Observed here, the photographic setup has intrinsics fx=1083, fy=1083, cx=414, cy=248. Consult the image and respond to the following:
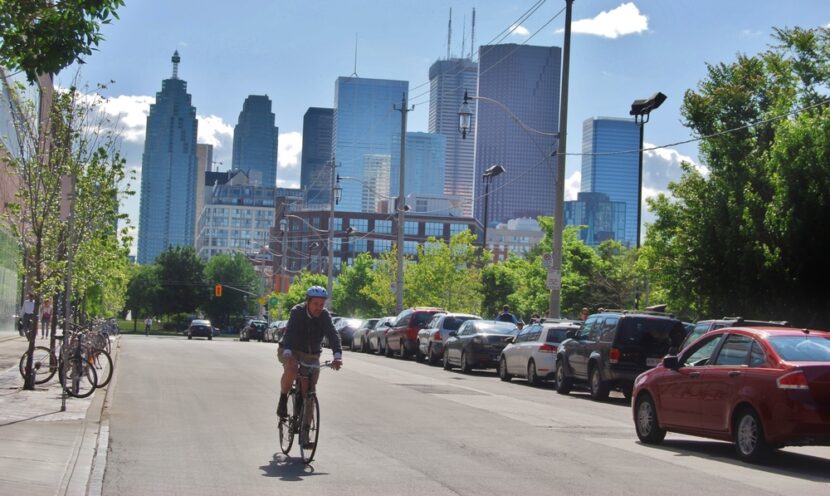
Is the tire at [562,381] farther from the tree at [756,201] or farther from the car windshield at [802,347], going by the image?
the car windshield at [802,347]

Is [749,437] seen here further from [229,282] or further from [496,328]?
[229,282]

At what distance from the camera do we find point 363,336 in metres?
46.6

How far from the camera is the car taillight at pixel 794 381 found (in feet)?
37.3

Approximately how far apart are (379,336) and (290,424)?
32.0 meters

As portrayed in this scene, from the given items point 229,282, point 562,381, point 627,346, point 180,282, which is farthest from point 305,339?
point 229,282

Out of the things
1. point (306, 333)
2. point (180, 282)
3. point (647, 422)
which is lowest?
point (647, 422)

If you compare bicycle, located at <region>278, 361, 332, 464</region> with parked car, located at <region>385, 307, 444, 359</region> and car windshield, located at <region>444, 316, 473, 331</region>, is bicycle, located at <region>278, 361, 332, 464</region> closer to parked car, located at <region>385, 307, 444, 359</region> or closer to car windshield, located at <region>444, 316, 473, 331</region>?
car windshield, located at <region>444, 316, 473, 331</region>

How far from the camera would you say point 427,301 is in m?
65.5

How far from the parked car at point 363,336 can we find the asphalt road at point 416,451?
24.6 meters

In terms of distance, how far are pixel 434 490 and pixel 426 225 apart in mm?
159852

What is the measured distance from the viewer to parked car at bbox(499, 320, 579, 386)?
1022 inches

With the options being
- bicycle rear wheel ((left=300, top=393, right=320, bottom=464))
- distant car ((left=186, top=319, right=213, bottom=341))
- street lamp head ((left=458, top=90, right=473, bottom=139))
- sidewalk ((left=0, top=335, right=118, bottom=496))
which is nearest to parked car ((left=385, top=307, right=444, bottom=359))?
street lamp head ((left=458, top=90, right=473, bottom=139))

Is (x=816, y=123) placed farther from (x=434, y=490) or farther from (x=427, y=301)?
(x=427, y=301)

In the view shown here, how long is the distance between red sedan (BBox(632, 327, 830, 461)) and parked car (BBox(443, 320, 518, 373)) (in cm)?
1594
